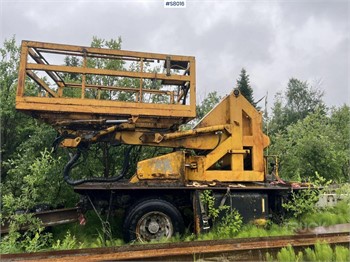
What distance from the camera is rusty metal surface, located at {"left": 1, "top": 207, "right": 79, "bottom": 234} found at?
6316 mm

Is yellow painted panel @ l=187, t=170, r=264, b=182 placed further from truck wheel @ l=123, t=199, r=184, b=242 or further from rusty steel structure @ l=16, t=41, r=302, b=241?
truck wheel @ l=123, t=199, r=184, b=242

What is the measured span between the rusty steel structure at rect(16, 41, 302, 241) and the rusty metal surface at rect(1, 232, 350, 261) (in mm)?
1260

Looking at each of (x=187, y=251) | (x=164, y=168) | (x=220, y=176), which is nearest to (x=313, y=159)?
(x=220, y=176)

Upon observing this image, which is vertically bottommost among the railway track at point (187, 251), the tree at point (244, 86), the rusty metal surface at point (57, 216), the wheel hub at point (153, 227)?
the railway track at point (187, 251)

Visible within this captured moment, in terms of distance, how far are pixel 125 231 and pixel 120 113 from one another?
2.35 m

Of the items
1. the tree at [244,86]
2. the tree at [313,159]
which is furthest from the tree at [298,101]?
the tree at [313,159]

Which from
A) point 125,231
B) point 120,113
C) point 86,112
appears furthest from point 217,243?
point 86,112

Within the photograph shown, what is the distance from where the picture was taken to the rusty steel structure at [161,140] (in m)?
5.97

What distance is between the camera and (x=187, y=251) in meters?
4.27

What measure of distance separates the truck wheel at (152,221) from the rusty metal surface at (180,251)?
3.93 feet

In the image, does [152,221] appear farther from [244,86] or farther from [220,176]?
[244,86]

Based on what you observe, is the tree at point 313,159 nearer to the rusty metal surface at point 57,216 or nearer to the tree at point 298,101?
the rusty metal surface at point 57,216

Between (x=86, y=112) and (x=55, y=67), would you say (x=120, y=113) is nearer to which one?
(x=86, y=112)

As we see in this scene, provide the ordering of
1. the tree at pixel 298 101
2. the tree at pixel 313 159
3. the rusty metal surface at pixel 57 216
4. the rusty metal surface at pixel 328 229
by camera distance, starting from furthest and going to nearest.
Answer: the tree at pixel 298 101 → the tree at pixel 313 159 → the rusty metal surface at pixel 57 216 → the rusty metal surface at pixel 328 229
